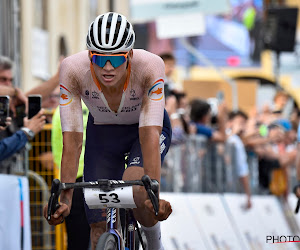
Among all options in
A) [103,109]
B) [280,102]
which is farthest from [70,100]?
[280,102]

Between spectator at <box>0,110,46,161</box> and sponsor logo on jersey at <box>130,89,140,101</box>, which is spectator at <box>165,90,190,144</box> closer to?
spectator at <box>0,110,46,161</box>

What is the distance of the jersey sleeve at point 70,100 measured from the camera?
680cm

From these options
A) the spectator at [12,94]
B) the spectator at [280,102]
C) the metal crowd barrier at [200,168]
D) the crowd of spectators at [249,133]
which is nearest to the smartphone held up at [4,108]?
the spectator at [12,94]

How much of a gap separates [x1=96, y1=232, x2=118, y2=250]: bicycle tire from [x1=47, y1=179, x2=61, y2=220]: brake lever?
1.14 ft

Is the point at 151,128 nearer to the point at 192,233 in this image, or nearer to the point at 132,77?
the point at 132,77

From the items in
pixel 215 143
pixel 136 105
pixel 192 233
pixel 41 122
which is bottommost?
pixel 192 233

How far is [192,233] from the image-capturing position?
12.3m

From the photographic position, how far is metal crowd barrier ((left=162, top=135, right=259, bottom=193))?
12.3 metres

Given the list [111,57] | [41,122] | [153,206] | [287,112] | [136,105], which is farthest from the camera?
[287,112]

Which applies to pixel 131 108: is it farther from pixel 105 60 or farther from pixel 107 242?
pixel 107 242

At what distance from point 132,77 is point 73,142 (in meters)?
0.60

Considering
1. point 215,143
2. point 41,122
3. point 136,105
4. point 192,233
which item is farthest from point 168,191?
point 136,105

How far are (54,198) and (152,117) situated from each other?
3.12 ft

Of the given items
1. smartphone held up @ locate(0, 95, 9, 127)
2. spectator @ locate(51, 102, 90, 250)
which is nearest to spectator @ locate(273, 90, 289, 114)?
spectator @ locate(51, 102, 90, 250)
